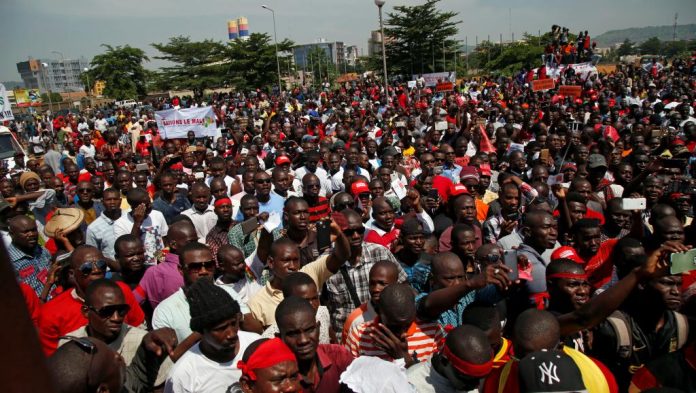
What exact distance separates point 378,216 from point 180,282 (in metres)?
1.95

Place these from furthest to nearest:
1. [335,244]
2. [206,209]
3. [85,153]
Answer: [85,153], [206,209], [335,244]

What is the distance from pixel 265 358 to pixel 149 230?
363 cm

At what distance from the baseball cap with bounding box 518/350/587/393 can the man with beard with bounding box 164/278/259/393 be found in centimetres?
153

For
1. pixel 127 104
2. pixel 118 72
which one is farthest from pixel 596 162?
pixel 118 72

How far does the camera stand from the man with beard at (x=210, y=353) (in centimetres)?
266

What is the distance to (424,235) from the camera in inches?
173

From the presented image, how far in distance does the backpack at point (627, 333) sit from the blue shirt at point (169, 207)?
506 centimetres

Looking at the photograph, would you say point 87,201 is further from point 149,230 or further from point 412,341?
point 412,341

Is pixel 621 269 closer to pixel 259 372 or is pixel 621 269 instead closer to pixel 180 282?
pixel 259 372

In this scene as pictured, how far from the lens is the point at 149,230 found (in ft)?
18.0

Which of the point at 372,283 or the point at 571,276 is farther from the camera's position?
the point at 372,283

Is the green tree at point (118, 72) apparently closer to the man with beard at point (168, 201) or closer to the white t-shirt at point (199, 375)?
the man with beard at point (168, 201)

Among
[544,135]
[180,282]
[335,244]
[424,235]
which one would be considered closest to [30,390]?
[335,244]

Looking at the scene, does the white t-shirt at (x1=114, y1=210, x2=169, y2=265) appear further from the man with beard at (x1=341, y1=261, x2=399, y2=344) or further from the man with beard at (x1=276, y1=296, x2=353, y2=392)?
the man with beard at (x1=276, y1=296, x2=353, y2=392)
